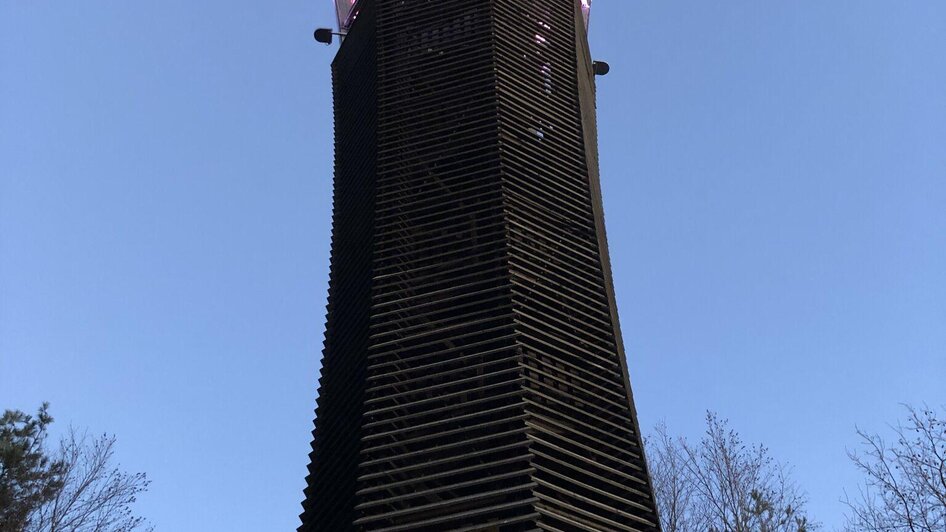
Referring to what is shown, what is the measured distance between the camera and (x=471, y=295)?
1750 cm

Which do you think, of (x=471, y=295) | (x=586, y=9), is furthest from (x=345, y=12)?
(x=471, y=295)

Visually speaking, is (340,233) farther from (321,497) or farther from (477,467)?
(477,467)

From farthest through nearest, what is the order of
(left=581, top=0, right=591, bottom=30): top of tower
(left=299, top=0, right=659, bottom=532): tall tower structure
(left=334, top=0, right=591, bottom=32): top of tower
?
(left=581, top=0, right=591, bottom=30): top of tower, (left=334, top=0, right=591, bottom=32): top of tower, (left=299, top=0, right=659, bottom=532): tall tower structure

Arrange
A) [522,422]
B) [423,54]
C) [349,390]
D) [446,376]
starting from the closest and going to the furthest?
[522,422] → [446,376] → [349,390] → [423,54]

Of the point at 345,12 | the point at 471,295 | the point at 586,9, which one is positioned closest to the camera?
the point at 471,295

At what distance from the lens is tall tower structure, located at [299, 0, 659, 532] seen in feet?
50.0

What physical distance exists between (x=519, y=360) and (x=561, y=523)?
261cm

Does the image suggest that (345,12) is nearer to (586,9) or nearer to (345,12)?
(345,12)

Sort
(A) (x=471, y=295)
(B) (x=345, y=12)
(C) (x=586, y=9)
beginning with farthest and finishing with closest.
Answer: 1. (C) (x=586, y=9)
2. (B) (x=345, y=12)
3. (A) (x=471, y=295)

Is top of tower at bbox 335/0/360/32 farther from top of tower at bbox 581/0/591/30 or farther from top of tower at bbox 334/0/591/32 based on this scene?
top of tower at bbox 581/0/591/30

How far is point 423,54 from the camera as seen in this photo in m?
22.0

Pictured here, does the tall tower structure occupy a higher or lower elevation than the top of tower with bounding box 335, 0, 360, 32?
lower

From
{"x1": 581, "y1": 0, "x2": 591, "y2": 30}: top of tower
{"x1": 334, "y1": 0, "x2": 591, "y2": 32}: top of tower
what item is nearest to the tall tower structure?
{"x1": 334, "y1": 0, "x2": 591, "y2": 32}: top of tower

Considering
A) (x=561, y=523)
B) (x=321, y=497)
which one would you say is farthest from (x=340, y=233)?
(x=561, y=523)
